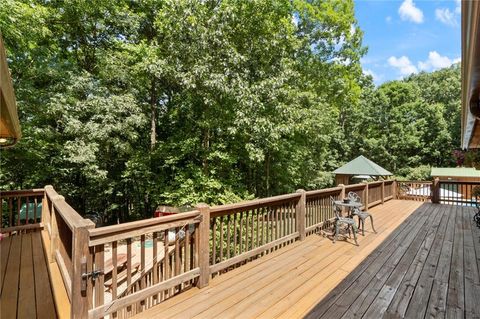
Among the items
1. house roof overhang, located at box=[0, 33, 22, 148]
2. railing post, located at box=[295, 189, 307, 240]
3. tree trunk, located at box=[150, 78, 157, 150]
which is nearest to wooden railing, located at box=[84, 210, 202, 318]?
house roof overhang, located at box=[0, 33, 22, 148]

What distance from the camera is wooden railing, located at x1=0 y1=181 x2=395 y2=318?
2125 millimetres

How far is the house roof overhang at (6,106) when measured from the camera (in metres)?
1.86

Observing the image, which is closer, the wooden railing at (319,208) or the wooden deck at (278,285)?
the wooden deck at (278,285)

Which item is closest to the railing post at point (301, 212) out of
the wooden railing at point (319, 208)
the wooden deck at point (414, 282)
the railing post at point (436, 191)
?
the wooden railing at point (319, 208)

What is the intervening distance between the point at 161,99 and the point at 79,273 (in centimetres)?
1075

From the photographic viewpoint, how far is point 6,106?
226 cm

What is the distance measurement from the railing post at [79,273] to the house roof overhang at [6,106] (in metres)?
1.19

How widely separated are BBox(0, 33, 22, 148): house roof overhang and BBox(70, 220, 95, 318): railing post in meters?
1.19

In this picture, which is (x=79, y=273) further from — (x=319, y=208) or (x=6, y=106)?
(x=319, y=208)

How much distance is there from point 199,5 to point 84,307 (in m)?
7.80

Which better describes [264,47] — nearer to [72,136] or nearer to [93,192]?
[72,136]

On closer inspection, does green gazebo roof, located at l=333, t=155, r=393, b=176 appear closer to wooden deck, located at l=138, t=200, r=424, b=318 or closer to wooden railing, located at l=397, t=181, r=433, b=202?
wooden railing, located at l=397, t=181, r=433, b=202

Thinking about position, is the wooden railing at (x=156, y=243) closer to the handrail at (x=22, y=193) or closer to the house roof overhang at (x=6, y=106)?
the handrail at (x=22, y=193)

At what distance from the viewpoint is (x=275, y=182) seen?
12250mm
